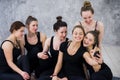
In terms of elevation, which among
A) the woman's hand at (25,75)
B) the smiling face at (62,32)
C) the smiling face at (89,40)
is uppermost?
the smiling face at (62,32)

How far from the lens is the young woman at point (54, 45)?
3.65 metres

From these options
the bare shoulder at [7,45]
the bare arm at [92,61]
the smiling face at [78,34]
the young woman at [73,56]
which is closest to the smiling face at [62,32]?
the young woman at [73,56]

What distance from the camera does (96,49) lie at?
3.42 m

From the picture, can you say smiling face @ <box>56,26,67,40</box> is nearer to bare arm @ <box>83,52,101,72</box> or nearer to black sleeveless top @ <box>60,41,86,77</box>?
black sleeveless top @ <box>60,41,86,77</box>

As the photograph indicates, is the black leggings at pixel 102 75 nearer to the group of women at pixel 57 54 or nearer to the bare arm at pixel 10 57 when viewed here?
the group of women at pixel 57 54

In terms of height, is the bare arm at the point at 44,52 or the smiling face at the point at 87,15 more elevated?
the smiling face at the point at 87,15

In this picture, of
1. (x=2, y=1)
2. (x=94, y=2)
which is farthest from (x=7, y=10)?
(x=94, y=2)

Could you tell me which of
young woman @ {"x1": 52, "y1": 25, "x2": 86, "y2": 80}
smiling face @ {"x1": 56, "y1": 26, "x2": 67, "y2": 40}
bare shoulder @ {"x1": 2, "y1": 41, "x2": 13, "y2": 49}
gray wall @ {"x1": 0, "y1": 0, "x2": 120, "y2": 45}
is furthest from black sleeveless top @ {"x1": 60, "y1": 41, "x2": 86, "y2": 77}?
gray wall @ {"x1": 0, "y1": 0, "x2": 120, "y2": 45}

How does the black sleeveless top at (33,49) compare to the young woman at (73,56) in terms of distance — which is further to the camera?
→ the black sleeveless top at (33,49)

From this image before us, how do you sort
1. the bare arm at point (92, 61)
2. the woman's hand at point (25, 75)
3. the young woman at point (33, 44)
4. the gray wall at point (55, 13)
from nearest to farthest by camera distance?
the bare arm at point (92, 61) < the woman's hand at point (25, 75) < the young woman at point (33, 44) < the gray wall at point (55, 13)

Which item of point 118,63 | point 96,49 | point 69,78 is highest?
point 96,49

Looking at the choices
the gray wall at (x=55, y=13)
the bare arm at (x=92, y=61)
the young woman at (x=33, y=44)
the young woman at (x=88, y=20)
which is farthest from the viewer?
the gray wall at (x=55, y=13)

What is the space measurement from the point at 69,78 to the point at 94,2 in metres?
2.19

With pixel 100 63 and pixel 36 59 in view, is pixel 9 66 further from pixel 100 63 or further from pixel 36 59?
pixel 100 63
